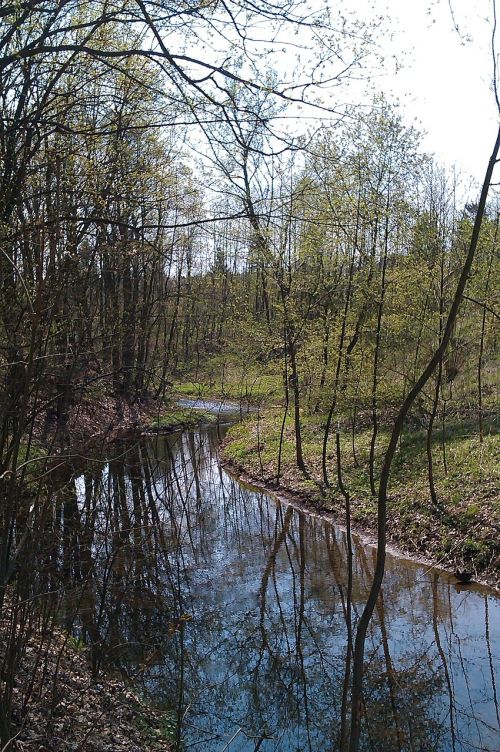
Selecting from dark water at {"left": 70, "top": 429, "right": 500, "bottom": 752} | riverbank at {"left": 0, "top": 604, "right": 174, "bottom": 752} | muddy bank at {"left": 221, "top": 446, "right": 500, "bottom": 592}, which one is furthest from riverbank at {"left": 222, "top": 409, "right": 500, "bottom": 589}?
riverbank at {"left": 0, "top": 604, "right": 174, "bottom": 752}

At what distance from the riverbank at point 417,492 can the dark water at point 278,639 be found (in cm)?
60

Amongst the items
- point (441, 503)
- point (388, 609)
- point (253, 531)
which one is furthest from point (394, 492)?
point (388, 609)

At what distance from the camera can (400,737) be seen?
568 cm

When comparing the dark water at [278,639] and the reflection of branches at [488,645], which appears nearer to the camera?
the dark water at [278,639]

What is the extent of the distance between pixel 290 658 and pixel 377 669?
97cm

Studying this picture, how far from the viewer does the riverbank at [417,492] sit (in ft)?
32.1

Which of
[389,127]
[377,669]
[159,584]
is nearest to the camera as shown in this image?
[377,669]

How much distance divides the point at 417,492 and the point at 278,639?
5059 millimetres

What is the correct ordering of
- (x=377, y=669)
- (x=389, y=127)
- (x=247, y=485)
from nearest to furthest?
(x=377, y=669), (x=389, y=127), (x=247, y=485)

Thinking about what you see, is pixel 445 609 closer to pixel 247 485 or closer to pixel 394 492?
pixel 394 492

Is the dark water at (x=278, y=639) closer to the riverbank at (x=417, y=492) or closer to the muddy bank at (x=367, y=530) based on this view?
the muddy bank at (x=367, y=530)

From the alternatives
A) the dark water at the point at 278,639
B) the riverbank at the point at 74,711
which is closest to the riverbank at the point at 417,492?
the dark water at the point at 278,639

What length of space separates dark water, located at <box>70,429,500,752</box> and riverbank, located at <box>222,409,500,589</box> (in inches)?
23.5

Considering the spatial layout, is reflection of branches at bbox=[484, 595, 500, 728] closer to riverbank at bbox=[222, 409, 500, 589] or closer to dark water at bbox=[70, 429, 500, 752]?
dark water at bbox=[70, 429, 500, 752]
